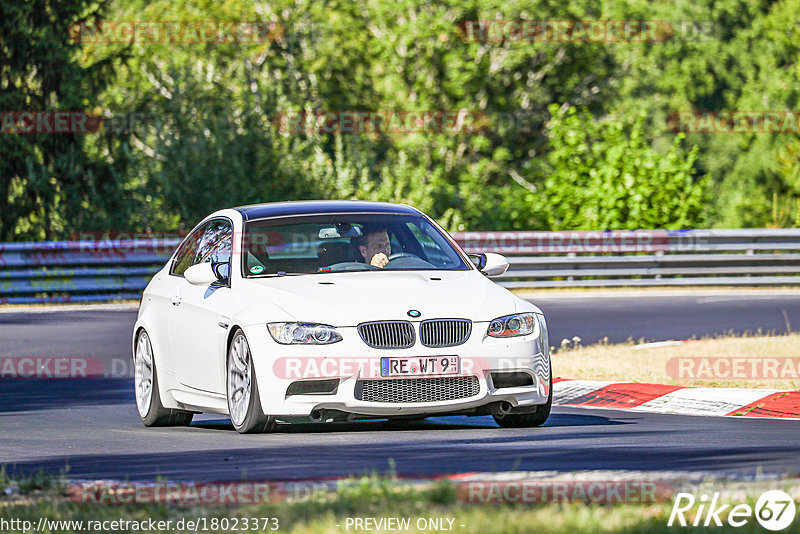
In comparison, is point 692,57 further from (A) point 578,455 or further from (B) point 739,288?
(A) point 578,455

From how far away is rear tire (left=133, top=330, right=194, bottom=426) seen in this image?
11.4 m

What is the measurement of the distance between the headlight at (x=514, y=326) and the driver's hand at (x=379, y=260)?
3.85ft

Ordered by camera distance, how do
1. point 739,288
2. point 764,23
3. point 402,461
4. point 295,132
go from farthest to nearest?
1. point 764,23
2. point 295,132
3. point 739,288
4. point 402,461

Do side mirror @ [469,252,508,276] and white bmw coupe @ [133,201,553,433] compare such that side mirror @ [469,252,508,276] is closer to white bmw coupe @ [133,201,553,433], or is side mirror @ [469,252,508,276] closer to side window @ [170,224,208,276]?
white bmw coupe @ [133,201,553,433]

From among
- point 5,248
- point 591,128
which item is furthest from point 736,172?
point 5,248

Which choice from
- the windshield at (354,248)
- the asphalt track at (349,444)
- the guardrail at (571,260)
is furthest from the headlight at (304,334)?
the guardrail at (571,260)

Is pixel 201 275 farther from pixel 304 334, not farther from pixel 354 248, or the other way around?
pixel 304 334

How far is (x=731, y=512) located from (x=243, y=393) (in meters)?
4.58


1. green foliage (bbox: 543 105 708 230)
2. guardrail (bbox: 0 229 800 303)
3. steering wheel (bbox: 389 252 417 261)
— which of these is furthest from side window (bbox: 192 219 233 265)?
green foliage (bbox: 543 105 708 230)

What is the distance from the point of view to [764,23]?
6475cm

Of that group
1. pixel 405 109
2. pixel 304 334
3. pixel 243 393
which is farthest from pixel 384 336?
pixel 405 109

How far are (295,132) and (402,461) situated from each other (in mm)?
26940

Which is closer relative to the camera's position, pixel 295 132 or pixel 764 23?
pixel 295 132

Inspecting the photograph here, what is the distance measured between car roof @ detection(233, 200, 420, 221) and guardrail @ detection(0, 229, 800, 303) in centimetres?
1326
